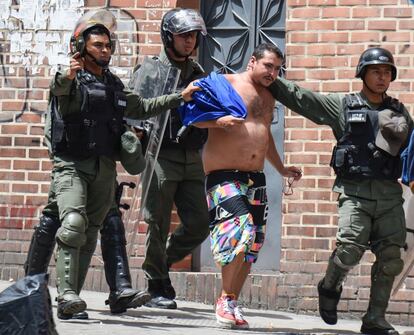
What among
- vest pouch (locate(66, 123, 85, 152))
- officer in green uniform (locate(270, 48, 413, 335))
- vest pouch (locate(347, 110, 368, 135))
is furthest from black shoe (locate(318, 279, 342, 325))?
vest pouch (locate(66, 123, 85, 152))

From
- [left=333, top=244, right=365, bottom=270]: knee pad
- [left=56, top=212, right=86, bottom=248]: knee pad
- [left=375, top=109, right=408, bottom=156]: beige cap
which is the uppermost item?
[left=375, top=109, right=408, bottom=156]: beige cap

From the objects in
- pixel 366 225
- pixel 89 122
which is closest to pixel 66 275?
pixel 89 122

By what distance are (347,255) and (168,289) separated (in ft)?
5.14

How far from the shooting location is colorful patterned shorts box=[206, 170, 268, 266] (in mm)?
8367

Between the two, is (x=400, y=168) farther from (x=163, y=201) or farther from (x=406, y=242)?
(x=163, y=201)

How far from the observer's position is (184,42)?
9.11 m

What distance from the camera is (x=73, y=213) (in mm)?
8031

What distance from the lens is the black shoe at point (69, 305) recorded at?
7.91m

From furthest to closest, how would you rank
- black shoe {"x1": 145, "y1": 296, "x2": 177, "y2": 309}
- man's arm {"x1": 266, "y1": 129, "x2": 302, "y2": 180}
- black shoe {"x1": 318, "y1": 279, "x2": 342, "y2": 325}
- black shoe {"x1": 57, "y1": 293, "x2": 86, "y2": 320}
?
black shoe {"x1": 145, "y1": 296, "x2": 177, "y2": 309} → man's arm {"x1": 266, "y1": 129, "x2": 302, "y2": 180} → black shoe {"x1": 318, "y1": 279, "x2": 342, "y2": 325} → black shoe {"x1": 57, "y1": 293, "x2": 86, "y2": 320}

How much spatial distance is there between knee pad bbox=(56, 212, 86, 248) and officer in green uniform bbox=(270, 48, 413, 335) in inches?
66.0

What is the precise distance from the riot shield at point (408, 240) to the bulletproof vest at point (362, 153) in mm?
444

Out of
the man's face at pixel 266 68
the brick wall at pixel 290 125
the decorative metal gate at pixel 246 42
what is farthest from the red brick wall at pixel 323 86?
the man's face at pixel 266 68

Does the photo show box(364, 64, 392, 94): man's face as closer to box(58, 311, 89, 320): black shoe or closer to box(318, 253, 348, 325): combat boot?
box(318, 253, 348, 325): combat boot

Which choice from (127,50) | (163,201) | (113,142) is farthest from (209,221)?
(127,50)
